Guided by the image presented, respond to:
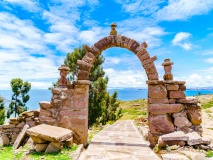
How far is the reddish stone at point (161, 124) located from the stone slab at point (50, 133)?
8.23 feet

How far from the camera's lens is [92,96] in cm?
1355

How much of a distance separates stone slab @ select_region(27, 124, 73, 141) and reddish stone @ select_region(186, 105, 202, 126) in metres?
3.63

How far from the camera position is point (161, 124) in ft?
17.9

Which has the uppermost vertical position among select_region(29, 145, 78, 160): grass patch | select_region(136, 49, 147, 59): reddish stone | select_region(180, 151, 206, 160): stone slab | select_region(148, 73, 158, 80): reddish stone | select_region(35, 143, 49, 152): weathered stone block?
select_region(136, 49, 147, 59): reddish stone

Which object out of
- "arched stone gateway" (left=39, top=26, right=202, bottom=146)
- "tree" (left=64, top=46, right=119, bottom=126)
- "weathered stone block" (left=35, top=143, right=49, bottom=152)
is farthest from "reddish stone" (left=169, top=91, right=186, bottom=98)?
"tree" (left=64, top=46, right=119, bottom=126)

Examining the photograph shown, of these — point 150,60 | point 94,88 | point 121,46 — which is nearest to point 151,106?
point 150,60

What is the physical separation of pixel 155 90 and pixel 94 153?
259cm

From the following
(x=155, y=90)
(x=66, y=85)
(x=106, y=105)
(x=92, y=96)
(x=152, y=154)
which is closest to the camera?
(x=152, y=154)

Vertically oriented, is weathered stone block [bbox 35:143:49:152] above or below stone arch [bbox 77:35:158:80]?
below

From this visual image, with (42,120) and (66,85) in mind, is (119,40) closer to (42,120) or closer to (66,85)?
(66,85)

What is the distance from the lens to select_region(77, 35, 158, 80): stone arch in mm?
5695

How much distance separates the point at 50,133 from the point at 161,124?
323 centimetres

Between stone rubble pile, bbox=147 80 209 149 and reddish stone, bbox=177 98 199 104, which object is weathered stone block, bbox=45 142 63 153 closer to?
stone rubble pile, bbox=147 80 209 149

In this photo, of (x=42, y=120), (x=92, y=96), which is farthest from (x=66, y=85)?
(x=92, y=96)
